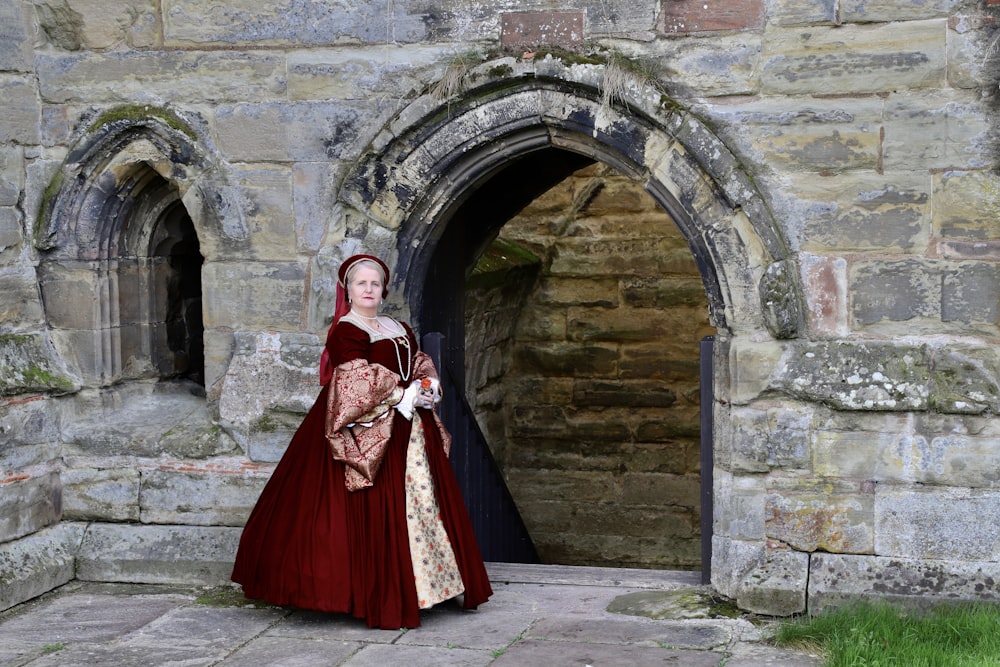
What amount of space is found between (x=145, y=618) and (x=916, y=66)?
3.77 meters

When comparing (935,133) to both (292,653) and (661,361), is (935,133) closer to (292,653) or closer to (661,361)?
(292,653)

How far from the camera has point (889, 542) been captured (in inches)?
216

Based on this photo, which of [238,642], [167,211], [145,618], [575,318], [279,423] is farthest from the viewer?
[575,318]

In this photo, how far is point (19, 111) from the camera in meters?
6.20

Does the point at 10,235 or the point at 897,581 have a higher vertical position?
the point at 10,235

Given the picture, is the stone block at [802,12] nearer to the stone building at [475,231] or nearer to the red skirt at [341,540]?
the stone building at [475,231]

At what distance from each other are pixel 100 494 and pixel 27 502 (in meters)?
0.33

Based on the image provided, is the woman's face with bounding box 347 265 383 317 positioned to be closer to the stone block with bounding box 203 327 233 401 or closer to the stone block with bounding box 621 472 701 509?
the stone block with bounding box 203 327 233 401

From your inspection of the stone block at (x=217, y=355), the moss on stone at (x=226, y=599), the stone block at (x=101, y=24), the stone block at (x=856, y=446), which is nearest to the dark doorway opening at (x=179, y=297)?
the stone block at (x=217, y=355)

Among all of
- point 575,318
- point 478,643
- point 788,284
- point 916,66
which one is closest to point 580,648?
point 478,643

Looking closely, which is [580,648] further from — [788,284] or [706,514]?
[788,284]

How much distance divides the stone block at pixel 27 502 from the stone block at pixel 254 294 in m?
1.05

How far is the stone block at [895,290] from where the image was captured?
5406mm

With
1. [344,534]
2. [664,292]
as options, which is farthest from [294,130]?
[664,292]
